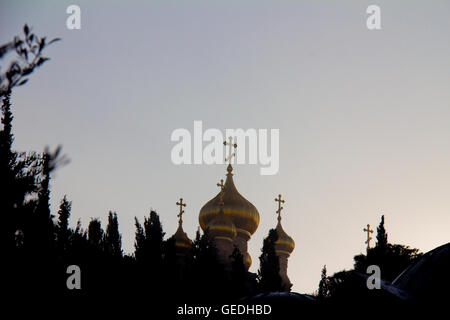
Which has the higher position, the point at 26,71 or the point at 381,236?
the point at 26,71

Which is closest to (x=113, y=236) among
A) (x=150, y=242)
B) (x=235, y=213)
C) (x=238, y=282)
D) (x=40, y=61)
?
(x=150, y=242)

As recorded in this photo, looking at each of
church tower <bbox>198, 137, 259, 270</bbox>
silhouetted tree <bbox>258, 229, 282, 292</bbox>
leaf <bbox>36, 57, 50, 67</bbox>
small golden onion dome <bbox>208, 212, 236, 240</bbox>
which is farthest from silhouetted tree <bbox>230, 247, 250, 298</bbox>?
leaf <bbox>36, 57, 50, 67</bbox>

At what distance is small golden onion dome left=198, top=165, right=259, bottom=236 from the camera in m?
35.0

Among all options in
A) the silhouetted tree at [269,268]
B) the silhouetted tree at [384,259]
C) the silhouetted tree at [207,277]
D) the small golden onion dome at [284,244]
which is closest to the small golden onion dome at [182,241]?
the small golden onion dome at [284,244]

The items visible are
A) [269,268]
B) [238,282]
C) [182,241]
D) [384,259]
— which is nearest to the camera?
[238,282]

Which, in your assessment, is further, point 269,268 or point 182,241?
point 182,241

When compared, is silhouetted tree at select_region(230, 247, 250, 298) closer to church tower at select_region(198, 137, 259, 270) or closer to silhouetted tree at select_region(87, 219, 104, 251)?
silhouetted tree at select_region(87, 219, 104, 251)

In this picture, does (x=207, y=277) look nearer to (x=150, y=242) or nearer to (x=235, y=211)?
(x=150, y=242)

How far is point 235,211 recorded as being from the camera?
35062 mm

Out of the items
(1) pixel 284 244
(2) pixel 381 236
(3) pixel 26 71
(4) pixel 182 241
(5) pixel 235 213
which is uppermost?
(3) pixel 26 71

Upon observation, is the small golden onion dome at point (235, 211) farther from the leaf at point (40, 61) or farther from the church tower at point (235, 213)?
the leaf at point (40, 61)

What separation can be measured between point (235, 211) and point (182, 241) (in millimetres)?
3234
